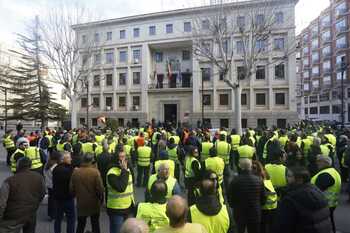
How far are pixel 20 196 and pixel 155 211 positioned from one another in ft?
7.05

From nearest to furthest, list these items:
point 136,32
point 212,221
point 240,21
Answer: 1. point 212,221
2. point 240,21
3. point 136,32

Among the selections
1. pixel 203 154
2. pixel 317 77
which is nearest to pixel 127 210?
pixel 203 154

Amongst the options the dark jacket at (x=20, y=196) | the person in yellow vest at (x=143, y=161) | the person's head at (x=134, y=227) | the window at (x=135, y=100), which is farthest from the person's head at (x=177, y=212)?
the window at (x=135, y=100)

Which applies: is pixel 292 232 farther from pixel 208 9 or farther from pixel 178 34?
pixel 178 34

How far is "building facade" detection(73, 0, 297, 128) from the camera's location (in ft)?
120

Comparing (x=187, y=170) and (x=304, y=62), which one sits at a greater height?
(x=304, y=62)

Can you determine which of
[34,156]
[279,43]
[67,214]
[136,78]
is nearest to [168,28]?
[136,78]

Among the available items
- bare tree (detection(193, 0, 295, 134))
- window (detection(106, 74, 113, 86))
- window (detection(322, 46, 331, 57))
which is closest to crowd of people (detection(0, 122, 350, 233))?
bare tree (detection(193, 0, 295, 134))

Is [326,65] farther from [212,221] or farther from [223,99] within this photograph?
[212,221]

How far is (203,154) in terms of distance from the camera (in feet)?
30.2

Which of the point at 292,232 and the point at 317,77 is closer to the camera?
the point at 292,232

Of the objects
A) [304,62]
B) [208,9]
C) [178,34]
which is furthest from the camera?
[304,62]

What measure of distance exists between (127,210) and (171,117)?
37913mm

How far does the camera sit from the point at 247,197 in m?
4.51
